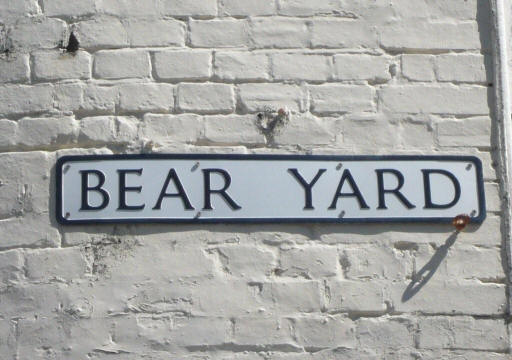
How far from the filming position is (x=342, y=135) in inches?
148

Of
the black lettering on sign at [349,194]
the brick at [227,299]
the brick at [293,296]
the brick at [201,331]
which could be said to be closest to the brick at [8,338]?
the brick at [201,331]

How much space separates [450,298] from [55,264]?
4.56 feet

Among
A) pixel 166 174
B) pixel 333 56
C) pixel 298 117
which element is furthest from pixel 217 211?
pixel 333 56

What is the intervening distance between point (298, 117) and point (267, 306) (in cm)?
72

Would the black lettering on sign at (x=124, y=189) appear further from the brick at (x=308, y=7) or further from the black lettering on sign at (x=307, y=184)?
the brick at (x=308, y=7)

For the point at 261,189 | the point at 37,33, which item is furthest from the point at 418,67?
the point at 37,33

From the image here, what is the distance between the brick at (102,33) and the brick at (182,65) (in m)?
0.15

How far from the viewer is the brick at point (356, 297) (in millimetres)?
3562

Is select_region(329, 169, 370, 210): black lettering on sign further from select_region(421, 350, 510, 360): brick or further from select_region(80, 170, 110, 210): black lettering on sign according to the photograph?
select_region(80, 170, 110, 210): black lettering on sign

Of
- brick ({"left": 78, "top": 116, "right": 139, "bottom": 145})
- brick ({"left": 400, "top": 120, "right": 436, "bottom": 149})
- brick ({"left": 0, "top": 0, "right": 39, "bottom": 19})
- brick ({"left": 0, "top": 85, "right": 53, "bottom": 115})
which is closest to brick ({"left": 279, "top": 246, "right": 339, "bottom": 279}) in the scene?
brick ({"left": 400, "top": 120, "right": 436, "bottom": 149})

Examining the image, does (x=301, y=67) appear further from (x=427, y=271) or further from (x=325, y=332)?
(x=325, y=332)

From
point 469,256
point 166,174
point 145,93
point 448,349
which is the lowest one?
point 448,349

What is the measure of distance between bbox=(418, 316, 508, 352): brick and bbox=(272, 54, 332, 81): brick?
985 millimetres

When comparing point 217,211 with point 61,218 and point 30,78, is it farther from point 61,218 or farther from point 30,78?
point 30,78
